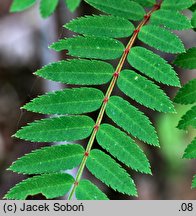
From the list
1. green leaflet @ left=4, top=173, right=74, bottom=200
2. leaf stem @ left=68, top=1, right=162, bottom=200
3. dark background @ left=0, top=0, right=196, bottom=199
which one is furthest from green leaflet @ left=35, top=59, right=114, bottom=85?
dark background @ left=0, top=0, right=196, bottom=199

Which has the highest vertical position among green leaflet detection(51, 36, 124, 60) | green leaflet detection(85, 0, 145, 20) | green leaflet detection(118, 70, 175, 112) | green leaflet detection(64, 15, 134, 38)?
green leaflet detection(85, 0, 145, 20)

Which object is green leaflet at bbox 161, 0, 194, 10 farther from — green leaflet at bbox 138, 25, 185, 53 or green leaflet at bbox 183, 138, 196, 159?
green leaflet at bbox 183, 138, 196, 159

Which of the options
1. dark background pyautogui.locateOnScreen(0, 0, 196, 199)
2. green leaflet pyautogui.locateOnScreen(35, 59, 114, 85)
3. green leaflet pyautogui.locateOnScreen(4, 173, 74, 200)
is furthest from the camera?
dark background pyautogui.locateOnScreen(0, 0, 196, 199)

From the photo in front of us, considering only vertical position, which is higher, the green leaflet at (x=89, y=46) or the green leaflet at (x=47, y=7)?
the green leaflet at (x=47, y=7)

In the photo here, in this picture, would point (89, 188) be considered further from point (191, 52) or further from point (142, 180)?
point (142, 180)

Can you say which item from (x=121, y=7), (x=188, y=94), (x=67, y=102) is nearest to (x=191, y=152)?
(x=188, y=94)

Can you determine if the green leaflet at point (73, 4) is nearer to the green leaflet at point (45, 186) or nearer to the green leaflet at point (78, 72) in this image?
the green leaflet at point (78, 72)

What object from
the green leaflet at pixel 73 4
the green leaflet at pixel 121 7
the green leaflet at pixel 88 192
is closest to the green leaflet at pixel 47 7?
the green leaflet at pixel 73 4
